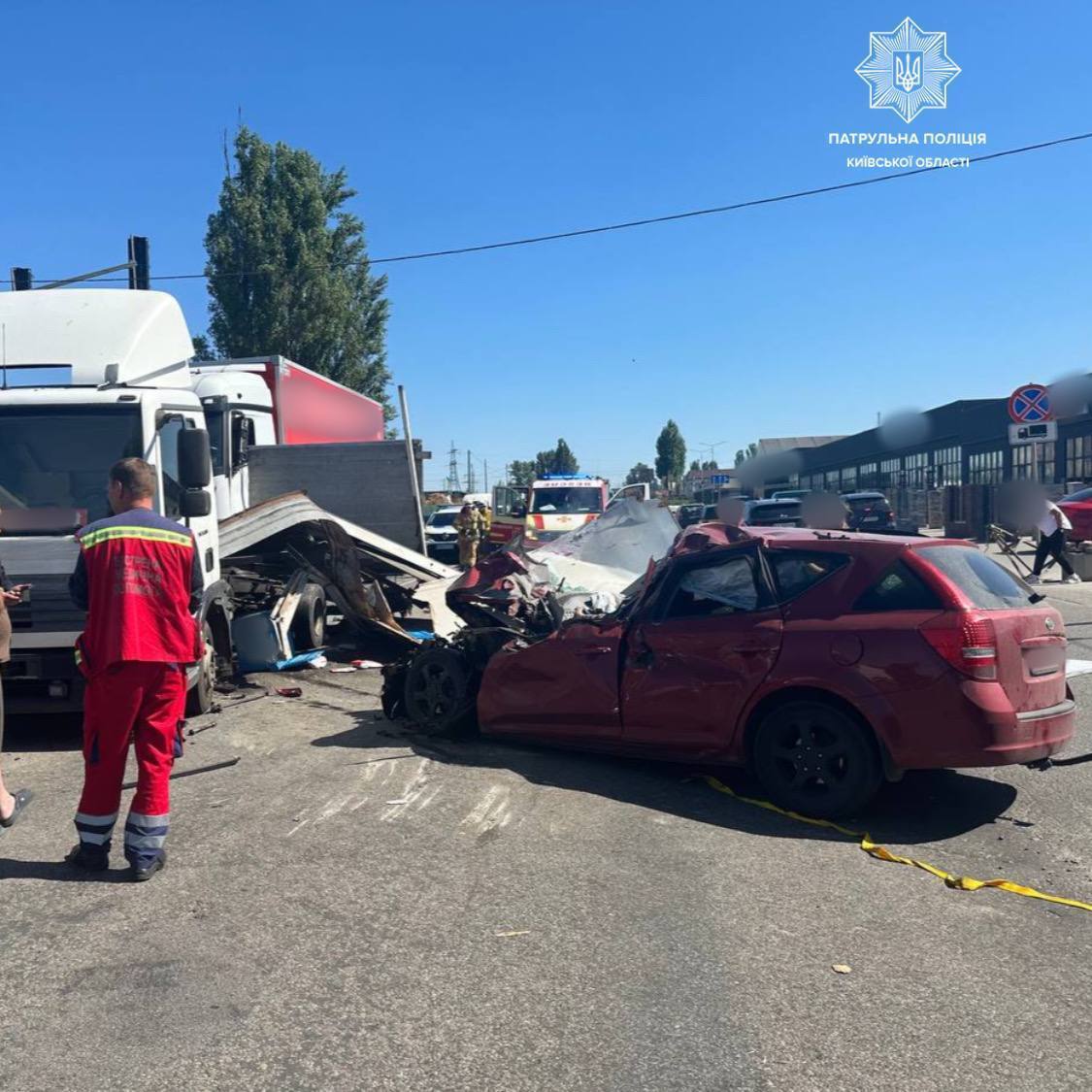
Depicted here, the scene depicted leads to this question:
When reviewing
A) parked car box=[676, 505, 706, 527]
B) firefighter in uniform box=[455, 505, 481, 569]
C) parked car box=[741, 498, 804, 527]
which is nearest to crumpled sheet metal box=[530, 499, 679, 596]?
firefighter in uniform box=[455, 505, 481, 569]

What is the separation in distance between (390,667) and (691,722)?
9.36 ft

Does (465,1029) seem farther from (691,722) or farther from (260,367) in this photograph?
(260,367)

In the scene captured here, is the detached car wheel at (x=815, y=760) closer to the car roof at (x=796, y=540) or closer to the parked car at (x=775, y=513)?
the car roof at (x=796, y=540)

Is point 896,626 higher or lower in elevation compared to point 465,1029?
higher

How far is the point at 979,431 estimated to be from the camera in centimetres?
4522

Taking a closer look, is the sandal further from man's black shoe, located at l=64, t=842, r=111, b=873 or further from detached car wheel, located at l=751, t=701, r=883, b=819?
detached car wheel, located at l=751, t=701, r=883, b=819

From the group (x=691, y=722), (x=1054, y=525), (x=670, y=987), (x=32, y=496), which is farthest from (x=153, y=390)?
(x=1054, y=525)

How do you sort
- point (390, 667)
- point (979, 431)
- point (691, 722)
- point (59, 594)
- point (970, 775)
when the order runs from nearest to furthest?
point (691, 722) → point (970, 775) → point (59, 594) → point (390, 667) → point (979, 431)

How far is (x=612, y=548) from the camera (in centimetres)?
1142

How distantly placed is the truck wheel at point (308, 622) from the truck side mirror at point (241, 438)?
1590 mm

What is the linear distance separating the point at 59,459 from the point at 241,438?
410 cm

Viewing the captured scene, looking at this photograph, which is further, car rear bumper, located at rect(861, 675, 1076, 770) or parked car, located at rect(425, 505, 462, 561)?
parked car, located at rect(425, 505, 462, 561)

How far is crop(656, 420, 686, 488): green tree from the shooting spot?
4496 inches

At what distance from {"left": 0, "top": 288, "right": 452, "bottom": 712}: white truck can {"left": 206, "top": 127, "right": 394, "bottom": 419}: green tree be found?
89.4 feet
